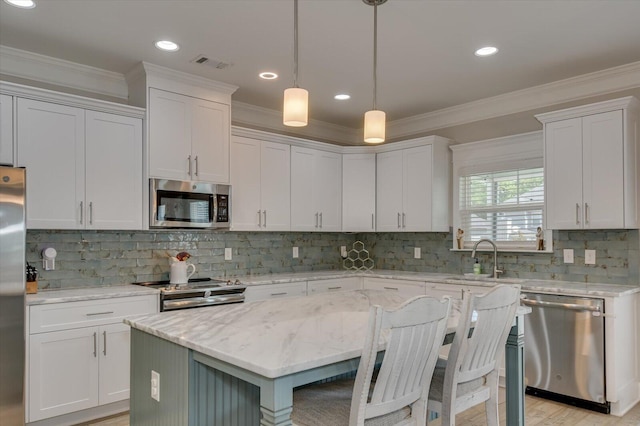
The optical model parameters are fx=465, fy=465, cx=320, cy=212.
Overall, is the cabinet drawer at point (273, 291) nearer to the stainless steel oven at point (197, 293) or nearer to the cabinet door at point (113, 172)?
the stainless steel oven at point (197, 293)

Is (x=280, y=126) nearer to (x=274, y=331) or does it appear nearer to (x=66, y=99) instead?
(x=66, y=99)

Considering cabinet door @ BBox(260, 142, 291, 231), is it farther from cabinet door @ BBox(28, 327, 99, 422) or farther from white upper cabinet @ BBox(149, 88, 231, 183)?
cabinet door @ BBox(28, 327, 99, 422)

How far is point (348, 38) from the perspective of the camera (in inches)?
127

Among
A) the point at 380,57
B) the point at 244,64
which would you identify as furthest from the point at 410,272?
the point at 244,64

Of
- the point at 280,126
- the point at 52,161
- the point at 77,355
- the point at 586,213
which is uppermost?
the point at 280,126

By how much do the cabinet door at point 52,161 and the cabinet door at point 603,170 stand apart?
154 inches

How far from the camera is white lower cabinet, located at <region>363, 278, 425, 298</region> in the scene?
455 centimetres

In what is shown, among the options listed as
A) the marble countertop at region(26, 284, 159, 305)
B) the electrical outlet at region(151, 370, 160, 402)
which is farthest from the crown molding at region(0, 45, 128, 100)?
the electrical outlet at region(151, 370, 160, 402)

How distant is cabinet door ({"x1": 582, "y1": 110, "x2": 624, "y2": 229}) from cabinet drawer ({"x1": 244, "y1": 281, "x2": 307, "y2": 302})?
2.57 meters

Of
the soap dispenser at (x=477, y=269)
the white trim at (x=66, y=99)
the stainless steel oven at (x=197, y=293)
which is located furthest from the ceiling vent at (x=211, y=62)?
the soap dispenser at (x=477, y=269)

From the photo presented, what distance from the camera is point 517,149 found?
4.45 m

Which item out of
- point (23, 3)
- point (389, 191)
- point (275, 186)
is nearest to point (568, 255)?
point (389, 191)

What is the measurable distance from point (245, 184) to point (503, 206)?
2539mm

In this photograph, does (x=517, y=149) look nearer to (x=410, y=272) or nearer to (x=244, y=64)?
(x=410, y=272)
